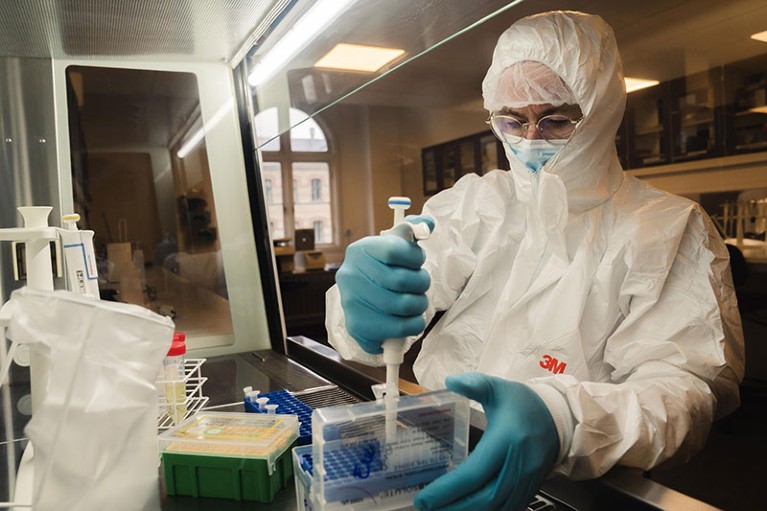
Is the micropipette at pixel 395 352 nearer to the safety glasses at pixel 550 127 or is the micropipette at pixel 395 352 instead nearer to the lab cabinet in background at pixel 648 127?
the safety glasses at pixel 550 127

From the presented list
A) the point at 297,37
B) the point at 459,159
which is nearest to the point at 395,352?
the point at 297,37

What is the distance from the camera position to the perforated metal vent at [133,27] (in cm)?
124

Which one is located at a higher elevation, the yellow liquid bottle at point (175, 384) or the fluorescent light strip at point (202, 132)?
the fluorescent light strip at point (202, 132)

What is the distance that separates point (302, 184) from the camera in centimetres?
681

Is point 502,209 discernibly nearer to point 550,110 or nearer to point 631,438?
point 550,110

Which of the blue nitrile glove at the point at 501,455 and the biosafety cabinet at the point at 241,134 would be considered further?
the biosafety cabinet at the point at 241,134

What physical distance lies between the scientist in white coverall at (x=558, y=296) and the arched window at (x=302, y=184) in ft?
17.3

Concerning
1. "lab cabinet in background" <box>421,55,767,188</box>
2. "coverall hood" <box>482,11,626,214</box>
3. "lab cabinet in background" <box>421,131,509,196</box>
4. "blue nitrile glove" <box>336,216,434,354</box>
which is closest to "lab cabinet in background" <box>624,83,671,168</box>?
"lab cabinet in background" <box>421,55,767,188</box>

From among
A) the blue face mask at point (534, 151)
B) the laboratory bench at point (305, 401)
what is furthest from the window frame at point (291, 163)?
the blue face mask at point (534, 151)

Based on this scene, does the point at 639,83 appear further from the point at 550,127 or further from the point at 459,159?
the point at 459,159

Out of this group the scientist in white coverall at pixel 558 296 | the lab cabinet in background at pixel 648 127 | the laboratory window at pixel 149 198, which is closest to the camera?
the scientist in white coverall at pixel 558 296

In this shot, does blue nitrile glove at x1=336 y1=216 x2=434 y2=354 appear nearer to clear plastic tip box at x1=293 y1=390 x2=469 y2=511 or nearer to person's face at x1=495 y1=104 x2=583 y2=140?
clear plastic tip box at x1=293 y1=390 x2=469 y2=511

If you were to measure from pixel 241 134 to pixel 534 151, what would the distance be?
1.16 metres

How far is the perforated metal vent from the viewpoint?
4.06 ft
